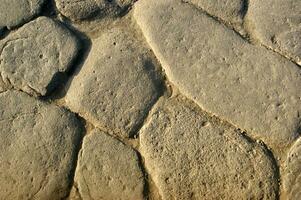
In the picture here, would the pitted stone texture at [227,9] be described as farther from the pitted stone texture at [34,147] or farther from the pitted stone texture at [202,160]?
the pitted stone texture at [34,147]

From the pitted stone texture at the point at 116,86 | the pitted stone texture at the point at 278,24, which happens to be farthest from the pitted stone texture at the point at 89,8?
the pitted stone texture at the point at 278,24

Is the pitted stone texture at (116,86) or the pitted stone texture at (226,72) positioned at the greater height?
the pitted stone texture at (226,72)

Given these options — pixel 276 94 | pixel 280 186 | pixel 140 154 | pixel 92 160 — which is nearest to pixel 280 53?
pixel 276 94

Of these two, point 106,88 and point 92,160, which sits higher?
point 106,88

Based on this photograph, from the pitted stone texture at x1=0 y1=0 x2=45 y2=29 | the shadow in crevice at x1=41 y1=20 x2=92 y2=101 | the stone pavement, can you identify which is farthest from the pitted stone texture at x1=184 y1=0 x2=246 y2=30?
the pitted stone texture at x1=0 y1=0 x2=45 y2=29

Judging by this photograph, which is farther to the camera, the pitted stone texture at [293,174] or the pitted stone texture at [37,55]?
the pitted stone texture at [37,55]

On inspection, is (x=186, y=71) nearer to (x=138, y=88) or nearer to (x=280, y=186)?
(x=138, y=88)

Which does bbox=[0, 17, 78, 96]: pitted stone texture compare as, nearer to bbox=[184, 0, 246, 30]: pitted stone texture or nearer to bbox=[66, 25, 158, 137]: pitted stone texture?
bbox=[66, 25, 158, 137]: pitted stone texture

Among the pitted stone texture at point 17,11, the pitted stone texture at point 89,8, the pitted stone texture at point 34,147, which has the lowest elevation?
the pitted stone texture at point 34,147
